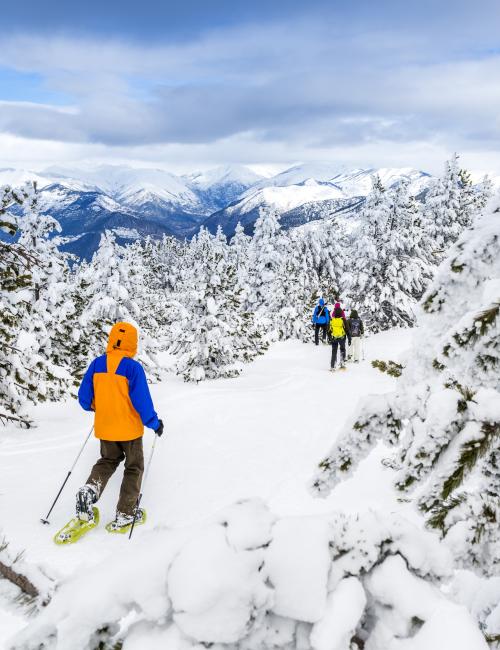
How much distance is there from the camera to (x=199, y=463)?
7.50m

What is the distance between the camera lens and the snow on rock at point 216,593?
127 cm

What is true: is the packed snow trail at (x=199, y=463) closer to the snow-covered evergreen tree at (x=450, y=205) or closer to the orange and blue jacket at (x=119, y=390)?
the orange and blue jacket at (x=119, y=390)

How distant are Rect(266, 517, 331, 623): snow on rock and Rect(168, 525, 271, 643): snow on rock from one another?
1.9 inches

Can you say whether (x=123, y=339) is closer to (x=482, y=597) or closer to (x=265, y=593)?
(x=482, y=597)

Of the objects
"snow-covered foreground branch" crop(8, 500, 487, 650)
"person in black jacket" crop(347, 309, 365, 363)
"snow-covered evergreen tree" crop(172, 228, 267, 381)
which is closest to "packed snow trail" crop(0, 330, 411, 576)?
"snow-covered foreground branch" crop(8, 500, 487, 650)

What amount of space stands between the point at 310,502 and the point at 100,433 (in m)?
3.00

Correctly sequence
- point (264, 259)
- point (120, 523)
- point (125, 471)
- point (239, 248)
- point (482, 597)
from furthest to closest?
point (239, 248) → point (264, 259) → point (125, 471) → point (120, 523) → point (482, 597)

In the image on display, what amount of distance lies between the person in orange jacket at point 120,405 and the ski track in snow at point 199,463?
42cm

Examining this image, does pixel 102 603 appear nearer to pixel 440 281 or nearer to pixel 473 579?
pixel 440 281

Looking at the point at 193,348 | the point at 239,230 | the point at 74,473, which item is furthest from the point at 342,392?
the point at 239,230

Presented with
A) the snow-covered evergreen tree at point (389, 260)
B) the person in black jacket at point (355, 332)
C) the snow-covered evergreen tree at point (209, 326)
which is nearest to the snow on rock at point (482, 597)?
the person in black jacket at point (355, 332)

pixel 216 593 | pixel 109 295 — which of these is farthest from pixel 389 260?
pixel 216 593

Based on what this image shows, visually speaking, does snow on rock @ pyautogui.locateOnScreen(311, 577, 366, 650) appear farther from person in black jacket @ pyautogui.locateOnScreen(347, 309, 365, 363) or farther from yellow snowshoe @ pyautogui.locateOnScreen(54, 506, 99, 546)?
person in black jacket @ pyautogui.locateOnScreen(347, 309, 365, 363)

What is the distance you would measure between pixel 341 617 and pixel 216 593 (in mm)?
391
